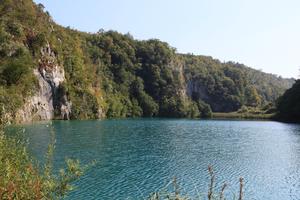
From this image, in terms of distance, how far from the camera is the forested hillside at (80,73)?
83.8 meters

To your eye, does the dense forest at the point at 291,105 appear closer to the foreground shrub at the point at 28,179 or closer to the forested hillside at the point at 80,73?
the forested hillside at the point at 80,73

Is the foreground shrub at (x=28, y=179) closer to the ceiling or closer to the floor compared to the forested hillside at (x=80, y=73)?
closer to the floor

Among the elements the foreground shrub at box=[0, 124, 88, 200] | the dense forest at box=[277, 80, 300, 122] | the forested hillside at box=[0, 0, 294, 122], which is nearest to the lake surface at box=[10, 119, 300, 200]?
the forested hillside at box=[0, 0, 294, 122]

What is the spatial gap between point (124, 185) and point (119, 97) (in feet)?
403

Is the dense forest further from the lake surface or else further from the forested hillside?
the lake surface

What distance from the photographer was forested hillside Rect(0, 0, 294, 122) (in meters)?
83.8

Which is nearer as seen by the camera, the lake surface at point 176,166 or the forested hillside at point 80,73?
the lake surface at point 176,166

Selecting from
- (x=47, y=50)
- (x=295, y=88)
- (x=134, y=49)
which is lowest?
(x=295, y=88)

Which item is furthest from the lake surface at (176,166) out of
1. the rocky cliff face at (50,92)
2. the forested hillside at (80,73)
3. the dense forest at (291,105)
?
the dense forest at (291,105)

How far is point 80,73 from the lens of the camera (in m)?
119

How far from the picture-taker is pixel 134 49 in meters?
178

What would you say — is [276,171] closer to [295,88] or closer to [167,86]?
[295,88]

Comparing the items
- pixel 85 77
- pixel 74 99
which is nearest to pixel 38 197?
pixel 74 99

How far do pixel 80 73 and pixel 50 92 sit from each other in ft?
67.8
